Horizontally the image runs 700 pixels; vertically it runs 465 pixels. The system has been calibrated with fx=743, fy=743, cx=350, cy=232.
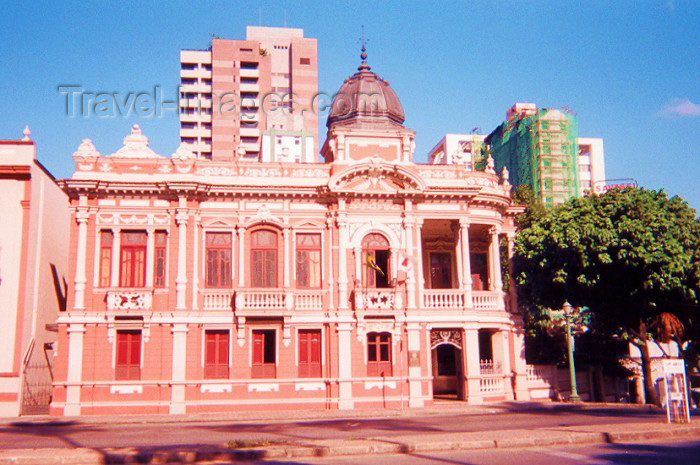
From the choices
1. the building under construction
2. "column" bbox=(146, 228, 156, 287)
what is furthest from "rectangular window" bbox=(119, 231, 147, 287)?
the building under construction

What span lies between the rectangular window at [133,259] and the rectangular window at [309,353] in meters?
7.32

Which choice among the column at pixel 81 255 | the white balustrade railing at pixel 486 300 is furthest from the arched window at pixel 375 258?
the column at pixel 81 255

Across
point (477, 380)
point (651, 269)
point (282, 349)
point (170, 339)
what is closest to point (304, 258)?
point (282, 349)

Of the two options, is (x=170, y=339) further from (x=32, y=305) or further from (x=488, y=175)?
(x=488, y=175)

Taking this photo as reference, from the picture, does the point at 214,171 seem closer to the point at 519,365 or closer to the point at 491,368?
the point at 491,368

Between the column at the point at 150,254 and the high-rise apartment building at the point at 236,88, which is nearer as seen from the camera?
the column at the point at 150,254

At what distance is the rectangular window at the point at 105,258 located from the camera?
104 ft

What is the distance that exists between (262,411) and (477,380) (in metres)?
9.52

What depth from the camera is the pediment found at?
33.0m

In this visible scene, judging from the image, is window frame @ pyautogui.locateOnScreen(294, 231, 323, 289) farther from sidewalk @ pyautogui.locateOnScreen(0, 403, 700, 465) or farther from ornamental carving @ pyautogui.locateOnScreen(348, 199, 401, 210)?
sidewalk @ pyautogui.locateOnScreen(0, 403, 700, 465)

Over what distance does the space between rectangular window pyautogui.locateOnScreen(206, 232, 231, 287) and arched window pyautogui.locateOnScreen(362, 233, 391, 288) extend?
6079 mm

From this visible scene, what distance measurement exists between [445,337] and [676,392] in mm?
13732

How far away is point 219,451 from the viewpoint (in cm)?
1476

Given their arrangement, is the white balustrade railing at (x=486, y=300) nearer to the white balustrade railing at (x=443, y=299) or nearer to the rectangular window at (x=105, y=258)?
the white balustrade railing at (x=443, y=299)
